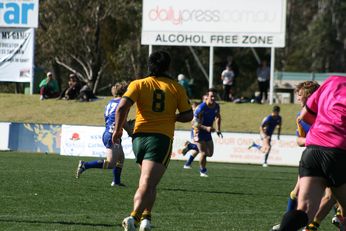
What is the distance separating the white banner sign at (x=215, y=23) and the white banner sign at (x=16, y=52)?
5154 mm

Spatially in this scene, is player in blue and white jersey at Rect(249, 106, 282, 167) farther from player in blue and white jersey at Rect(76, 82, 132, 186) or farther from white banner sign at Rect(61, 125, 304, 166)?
player in blue and white jersey at Rect(76, 82, 132, 186)

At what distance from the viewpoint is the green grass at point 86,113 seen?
121 ft

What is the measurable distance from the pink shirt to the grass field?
3037mm

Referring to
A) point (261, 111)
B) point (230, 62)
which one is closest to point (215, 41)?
point (230, 62)

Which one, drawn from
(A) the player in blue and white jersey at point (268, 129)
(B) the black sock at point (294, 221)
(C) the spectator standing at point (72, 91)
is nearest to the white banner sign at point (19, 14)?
(C) the spectator standing at point (72, 91)

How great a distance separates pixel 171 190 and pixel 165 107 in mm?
6368

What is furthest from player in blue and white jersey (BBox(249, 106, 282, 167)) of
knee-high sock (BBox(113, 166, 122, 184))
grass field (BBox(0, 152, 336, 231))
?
knee-high sock (BBox(113, 166, 122, 184))

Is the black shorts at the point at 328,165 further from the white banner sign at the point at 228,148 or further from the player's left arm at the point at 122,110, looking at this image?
the white banner sign at the point at 228,148

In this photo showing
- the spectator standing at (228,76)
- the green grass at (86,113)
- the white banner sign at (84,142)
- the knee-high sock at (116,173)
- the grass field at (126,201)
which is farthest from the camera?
the spectator standing at (228,76)

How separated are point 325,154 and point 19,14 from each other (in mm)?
32366

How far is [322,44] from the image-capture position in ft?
230

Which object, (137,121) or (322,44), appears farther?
(322,44)

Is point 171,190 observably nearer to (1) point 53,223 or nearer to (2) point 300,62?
(1) point 53,223

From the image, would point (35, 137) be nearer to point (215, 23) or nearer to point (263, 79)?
point (215, 23)
